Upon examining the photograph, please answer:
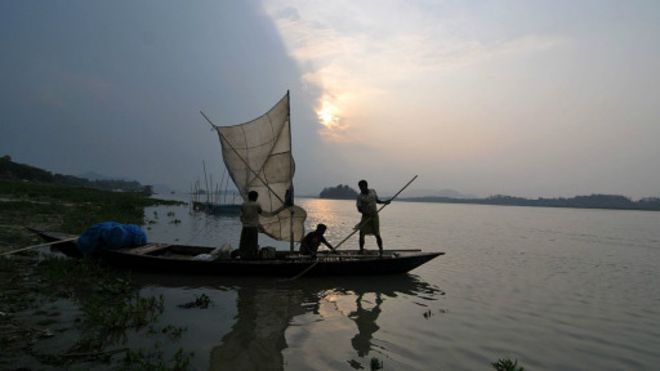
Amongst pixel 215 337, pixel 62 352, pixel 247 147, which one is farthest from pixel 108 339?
pixel 247 147

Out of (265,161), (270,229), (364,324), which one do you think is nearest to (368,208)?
(270,229)

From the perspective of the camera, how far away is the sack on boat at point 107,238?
37.9 feet

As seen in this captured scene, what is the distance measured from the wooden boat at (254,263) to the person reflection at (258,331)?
930mm

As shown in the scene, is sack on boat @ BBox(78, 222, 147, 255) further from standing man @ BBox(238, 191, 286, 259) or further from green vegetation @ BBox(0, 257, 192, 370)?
standing man @ BBox(238, 191, 286, 259)

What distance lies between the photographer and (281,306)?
30.7 ft

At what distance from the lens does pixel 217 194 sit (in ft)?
186

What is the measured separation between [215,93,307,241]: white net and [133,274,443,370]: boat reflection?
264 cm

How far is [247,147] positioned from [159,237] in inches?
460

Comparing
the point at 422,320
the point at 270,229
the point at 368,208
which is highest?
the point at 368,208

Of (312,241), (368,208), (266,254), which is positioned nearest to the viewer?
(266,254)

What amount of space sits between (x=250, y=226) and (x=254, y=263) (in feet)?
3.65

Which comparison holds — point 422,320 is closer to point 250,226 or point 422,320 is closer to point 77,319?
point 250,226

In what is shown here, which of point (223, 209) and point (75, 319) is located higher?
point (223, 209)

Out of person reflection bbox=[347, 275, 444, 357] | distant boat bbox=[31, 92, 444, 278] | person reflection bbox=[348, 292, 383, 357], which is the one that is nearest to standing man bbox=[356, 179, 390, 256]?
distant boat bbox=[31, 92, 444, 278]
